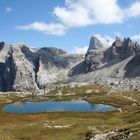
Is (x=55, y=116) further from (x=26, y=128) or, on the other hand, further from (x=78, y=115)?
(x=26, y=128)

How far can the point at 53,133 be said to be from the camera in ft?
238

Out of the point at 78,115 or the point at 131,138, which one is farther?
the point at 78,115

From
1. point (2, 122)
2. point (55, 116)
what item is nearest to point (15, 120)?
point (2, 122)

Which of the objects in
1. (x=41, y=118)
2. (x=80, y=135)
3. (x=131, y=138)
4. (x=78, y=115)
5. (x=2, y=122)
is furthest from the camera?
(x=78, y=115)

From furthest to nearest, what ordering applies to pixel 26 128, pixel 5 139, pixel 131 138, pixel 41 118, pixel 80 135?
pixel 41 118
pixel 26 128
pixel 80 135
pixel 5 139
pixel 131 138

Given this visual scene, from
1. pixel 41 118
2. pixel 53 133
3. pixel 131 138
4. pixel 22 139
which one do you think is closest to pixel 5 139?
pixel 22 139

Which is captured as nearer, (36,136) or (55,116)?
(36,136)

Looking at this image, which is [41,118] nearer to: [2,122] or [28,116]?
[28,116]

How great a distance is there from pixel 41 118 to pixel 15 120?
8121 millimetres

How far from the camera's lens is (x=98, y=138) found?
53281 millimetres

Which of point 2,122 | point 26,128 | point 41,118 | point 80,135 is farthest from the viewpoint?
point 41,118

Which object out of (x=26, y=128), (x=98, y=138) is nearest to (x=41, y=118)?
(x=26, y=128)

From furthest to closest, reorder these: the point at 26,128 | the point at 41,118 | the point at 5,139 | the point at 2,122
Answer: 1. the point at 41,118
2. the point at 2,122
3. the point at 26,128
4. the point at 5,139

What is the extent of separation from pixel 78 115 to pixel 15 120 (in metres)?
24.3
